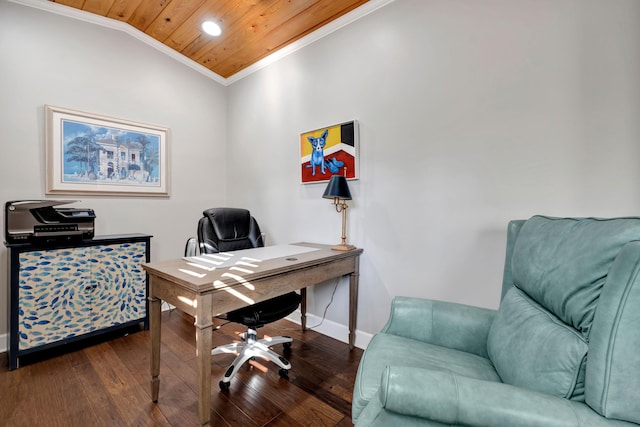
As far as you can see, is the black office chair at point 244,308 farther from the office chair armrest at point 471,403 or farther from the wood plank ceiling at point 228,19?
the wood plank ceiling at point 228,19

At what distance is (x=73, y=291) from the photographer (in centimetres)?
213

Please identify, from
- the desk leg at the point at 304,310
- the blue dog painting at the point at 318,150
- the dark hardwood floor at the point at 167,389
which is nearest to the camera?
the dark hardwood floor at the point at 167,389

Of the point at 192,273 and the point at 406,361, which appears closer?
the point at 406,361

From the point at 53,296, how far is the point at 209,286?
168cm

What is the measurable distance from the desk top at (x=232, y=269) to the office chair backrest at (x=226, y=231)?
10.7 inches

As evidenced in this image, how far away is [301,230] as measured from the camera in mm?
2691

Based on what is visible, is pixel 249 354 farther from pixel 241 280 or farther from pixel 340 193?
pixel 340 193

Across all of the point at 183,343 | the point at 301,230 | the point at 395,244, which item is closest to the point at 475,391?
the point at 395,244

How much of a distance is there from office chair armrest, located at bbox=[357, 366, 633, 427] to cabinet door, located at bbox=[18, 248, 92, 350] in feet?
8.01

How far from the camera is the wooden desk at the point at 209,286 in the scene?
1.25 metres

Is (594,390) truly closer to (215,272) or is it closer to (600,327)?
(600,327)

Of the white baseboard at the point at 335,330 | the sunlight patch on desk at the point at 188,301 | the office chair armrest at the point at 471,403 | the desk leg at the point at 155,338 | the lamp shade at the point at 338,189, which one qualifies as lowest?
the white baseboard at the point at 335,330

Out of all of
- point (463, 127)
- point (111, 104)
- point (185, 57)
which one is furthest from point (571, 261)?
point (185, 57)

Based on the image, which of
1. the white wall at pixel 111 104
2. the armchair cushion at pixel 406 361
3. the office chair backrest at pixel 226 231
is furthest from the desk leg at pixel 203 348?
the white wall at pixel 111 104
